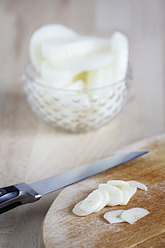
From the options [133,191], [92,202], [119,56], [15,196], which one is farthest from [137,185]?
[119,56]

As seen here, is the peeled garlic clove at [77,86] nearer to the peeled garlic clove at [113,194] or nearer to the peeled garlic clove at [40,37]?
the peeled garlic clove at [40,37]

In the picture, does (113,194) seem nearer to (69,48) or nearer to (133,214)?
(133,214)

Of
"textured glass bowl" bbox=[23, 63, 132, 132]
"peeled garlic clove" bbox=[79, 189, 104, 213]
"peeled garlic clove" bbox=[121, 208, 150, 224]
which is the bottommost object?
"peeled garlic clove" bbox=[121, 208, 150, 224]

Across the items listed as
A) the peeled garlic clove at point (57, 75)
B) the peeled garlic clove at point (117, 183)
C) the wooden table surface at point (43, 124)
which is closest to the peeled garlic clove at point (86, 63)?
the peeled garlic clove at point (57, 75)

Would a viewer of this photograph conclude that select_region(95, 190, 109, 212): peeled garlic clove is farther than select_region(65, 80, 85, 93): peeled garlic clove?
No

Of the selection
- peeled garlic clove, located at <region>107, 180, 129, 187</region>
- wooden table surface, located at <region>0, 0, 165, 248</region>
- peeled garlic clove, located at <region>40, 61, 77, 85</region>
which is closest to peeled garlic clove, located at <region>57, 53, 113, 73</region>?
peeled garlic clove, located at <region>40, 61, 77, 85</region>

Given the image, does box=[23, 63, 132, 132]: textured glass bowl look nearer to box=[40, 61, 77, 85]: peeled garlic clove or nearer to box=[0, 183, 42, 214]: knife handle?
box=[40, 61, 77, 85]: peeled garlic clove
